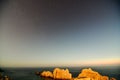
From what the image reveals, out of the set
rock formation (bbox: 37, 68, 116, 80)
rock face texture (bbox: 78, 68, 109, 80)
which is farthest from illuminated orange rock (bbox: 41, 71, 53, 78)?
rock face texture (bbox: 78, 68, 109, 80)

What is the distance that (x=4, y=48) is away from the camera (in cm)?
398

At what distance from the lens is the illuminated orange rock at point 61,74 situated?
3.67 metres

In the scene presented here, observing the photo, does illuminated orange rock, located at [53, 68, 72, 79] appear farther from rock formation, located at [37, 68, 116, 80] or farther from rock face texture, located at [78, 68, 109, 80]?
rock face texture, located at [78, 68, 109, 80]

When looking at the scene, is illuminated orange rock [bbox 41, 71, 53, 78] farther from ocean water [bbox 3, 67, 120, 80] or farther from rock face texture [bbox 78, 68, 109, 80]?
rock face texture [bbox 78, 68, 109, 80]

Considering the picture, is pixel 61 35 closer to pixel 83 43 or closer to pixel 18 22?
pixel 83 43

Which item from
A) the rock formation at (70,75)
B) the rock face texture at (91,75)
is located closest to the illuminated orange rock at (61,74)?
the rock formation at (70,75)

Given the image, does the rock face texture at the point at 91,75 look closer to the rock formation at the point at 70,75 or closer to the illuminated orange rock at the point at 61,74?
the rock formation at the point at 70,75

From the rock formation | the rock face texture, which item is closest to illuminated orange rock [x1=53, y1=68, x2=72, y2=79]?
the rock formation

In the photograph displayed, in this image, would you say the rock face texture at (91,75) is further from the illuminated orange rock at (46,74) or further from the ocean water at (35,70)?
the illuminated orange rock at (46,74)

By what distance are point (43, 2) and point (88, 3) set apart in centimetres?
76

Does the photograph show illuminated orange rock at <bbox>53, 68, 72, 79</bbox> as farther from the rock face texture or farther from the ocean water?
the rock face texture

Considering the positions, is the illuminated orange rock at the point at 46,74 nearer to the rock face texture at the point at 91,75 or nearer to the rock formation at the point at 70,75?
the rock formation at the point at 70,75

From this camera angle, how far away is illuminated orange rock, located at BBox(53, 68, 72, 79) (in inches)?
144

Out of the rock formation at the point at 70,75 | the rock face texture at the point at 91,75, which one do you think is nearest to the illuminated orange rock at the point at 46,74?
the rock formation at the point at 70,75
